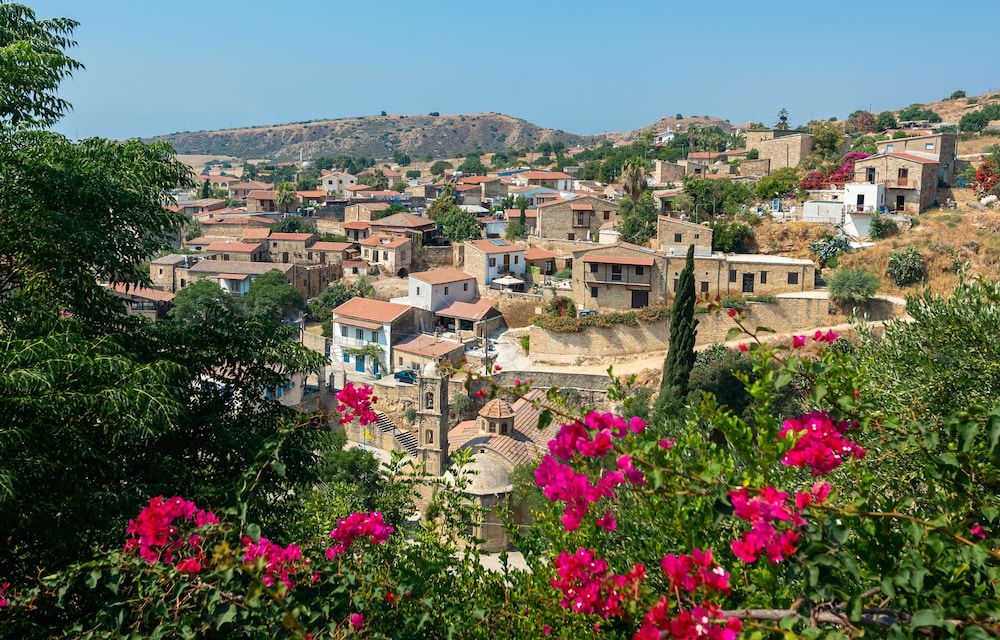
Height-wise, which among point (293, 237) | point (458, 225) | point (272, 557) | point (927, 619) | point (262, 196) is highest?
point (262, 196)

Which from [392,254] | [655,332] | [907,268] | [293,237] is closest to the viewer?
[907,268]

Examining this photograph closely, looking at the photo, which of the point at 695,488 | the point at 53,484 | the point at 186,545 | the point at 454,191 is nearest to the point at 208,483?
the point at 53,484

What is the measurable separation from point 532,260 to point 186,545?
38284mm

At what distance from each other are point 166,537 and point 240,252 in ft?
161

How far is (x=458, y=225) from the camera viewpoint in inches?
1999

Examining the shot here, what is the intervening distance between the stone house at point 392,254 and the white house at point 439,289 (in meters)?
6.50

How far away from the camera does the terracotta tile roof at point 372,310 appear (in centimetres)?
3631

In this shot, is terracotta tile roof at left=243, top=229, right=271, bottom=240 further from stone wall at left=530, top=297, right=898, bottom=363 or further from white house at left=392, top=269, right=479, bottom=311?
stone wall at left=530, top=297, right=898, bottom=363

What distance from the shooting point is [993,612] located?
3.33 metres

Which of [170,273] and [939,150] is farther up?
[939,150]

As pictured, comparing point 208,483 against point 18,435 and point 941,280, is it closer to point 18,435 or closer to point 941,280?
point 18,435

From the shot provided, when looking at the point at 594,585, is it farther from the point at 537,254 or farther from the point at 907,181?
the point at 537,254

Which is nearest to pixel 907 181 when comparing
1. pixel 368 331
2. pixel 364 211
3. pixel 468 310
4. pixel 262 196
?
pixel 468 310

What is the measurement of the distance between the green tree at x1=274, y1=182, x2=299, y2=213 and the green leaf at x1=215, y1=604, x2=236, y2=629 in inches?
2544
